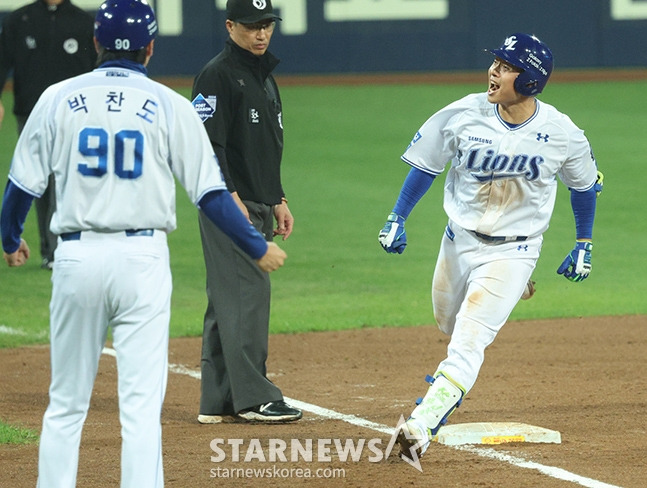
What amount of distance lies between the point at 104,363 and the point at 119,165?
13.2ft

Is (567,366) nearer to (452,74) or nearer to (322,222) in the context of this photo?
(322,222)

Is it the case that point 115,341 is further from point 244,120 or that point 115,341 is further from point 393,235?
point 244,120

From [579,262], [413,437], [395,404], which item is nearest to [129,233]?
[413,437]

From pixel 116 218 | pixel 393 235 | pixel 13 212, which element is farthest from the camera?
pixel 393 235

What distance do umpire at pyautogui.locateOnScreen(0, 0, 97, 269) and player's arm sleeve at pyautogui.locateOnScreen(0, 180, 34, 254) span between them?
19.8 feet

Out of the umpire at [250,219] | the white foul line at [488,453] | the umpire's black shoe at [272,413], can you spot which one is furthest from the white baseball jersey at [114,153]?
the umpire's black shoe at [272,413]

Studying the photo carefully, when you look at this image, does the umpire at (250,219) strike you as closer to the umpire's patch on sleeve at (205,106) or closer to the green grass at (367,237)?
the umpire's patch on sleeve at (205,106)

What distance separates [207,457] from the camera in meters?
5.62

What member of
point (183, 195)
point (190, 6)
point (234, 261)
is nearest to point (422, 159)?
point (234, 261)

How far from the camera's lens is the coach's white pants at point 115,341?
4211mm

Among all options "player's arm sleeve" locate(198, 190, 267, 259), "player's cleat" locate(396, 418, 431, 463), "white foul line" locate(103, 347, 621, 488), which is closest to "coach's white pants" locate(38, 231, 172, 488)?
"player's arm sleeve" locate(198, 190, 267, 259)

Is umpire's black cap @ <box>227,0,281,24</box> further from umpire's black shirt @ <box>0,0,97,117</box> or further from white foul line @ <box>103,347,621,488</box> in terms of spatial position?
umpire's black shirt @ <box>0,0,97,117</box>

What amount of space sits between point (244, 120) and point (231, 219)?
2.00 meters

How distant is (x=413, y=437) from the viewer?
5328mm
